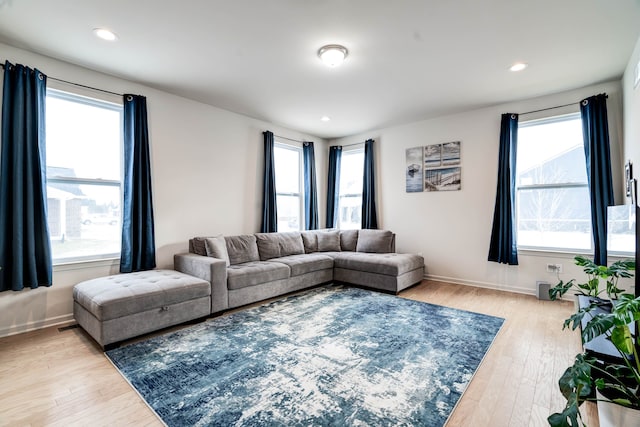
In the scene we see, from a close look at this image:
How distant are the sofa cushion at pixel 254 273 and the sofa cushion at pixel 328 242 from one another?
137 centimetres

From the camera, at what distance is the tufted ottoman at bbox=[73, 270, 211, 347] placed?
8.11 ft

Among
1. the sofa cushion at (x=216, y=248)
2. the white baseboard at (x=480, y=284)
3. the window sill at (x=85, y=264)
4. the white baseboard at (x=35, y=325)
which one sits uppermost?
the sofa cushion at (x=216, y=248)

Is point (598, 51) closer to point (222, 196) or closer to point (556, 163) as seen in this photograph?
point (556, 163)

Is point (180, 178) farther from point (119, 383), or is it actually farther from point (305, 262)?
point (119, 383)

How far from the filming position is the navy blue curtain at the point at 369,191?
559 cm

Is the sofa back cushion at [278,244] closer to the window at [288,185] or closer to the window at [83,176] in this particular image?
the window at [288,185]

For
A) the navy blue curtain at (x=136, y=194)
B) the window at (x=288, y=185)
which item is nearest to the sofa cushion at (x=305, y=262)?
the window at (x=288, y=185)

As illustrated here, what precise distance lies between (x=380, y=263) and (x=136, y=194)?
3241 millimetres

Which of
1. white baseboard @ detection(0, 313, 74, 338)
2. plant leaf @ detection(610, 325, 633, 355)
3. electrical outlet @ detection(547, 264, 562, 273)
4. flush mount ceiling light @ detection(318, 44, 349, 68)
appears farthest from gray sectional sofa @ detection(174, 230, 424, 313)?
plant leaf @ detection(610, 325, 633, 355)

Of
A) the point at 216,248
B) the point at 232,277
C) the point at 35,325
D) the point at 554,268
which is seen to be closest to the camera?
the point at 35,325

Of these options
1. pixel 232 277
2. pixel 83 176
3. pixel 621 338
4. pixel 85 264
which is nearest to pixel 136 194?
pixel 83 176

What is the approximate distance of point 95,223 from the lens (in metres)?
3.37

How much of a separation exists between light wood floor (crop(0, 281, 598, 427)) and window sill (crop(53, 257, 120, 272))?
0.60m

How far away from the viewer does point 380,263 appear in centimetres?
424
